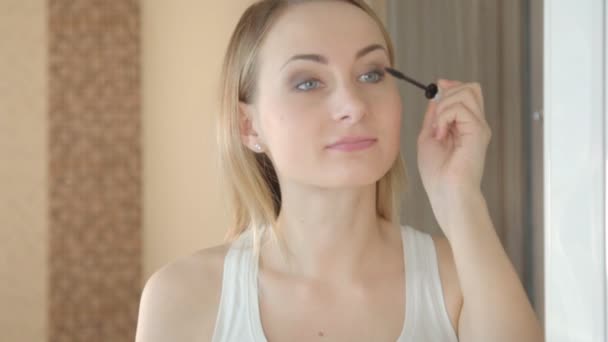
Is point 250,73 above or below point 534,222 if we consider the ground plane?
above

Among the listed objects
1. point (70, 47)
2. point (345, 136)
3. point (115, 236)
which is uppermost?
point (70, 47)

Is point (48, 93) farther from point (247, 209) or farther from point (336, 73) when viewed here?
point (336, 73)

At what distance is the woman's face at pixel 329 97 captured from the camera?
991 mm

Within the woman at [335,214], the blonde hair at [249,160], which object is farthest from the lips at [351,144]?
the blonde hair at [249,160]

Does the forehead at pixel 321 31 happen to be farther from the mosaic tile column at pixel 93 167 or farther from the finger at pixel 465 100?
the mosaic tile column at pixel 93 167

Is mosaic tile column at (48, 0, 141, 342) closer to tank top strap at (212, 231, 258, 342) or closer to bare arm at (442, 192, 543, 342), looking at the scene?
tank top strap at (212, 231, 258, 342)

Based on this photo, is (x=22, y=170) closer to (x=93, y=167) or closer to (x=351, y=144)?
(x=93, y=167)

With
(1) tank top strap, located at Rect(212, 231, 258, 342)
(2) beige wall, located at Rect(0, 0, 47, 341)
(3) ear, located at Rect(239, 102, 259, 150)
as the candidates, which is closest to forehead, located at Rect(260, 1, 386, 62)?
(3) ear, located at Rect(239, 102, 259, 150)

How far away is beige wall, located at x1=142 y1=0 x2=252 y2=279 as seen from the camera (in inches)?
137

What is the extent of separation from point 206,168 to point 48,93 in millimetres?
801

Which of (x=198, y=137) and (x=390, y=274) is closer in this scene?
(x=390, y=274)

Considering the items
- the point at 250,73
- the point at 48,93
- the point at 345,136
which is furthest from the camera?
the point at 48,93

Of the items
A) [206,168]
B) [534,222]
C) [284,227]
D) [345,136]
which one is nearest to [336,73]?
[345,136]

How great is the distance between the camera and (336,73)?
1.01m
